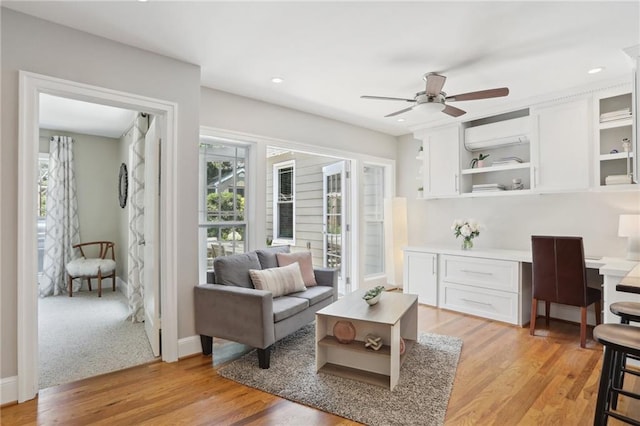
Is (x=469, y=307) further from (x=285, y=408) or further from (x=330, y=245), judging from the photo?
(x=285, y=408)

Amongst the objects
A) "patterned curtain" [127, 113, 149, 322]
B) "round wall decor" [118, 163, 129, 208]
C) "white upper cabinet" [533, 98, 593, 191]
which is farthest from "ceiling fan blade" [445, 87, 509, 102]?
"round wall decor" [118, 163, 129, 208]

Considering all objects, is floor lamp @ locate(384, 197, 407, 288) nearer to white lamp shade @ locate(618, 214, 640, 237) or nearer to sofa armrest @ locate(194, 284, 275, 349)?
white lamp shade @ locate(618, 214, 640, 237)

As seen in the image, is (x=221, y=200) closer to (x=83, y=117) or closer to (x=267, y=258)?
(x=267, y=258)

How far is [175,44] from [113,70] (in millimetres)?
502

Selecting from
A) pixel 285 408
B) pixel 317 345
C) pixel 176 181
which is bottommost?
pixel 285 408

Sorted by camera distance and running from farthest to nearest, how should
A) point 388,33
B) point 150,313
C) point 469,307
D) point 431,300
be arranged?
point 431,300 → point 469,307 → point 150,313 → point 388,33

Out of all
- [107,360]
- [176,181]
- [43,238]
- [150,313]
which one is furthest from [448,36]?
[43,238]

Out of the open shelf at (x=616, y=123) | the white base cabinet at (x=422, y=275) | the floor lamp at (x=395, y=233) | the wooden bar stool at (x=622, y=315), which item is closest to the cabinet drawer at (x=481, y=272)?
the white base cabinet at (x=422, y=275)

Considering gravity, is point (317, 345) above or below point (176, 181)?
below

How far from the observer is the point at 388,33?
2605 millimetres

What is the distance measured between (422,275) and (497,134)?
2038 millimetres

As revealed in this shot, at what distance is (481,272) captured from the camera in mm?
4262

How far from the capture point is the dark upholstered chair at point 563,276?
3330 millimetres

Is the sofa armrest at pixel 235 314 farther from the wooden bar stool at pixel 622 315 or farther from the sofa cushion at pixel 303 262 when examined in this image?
the wooden bar stool at pixel 622 315
